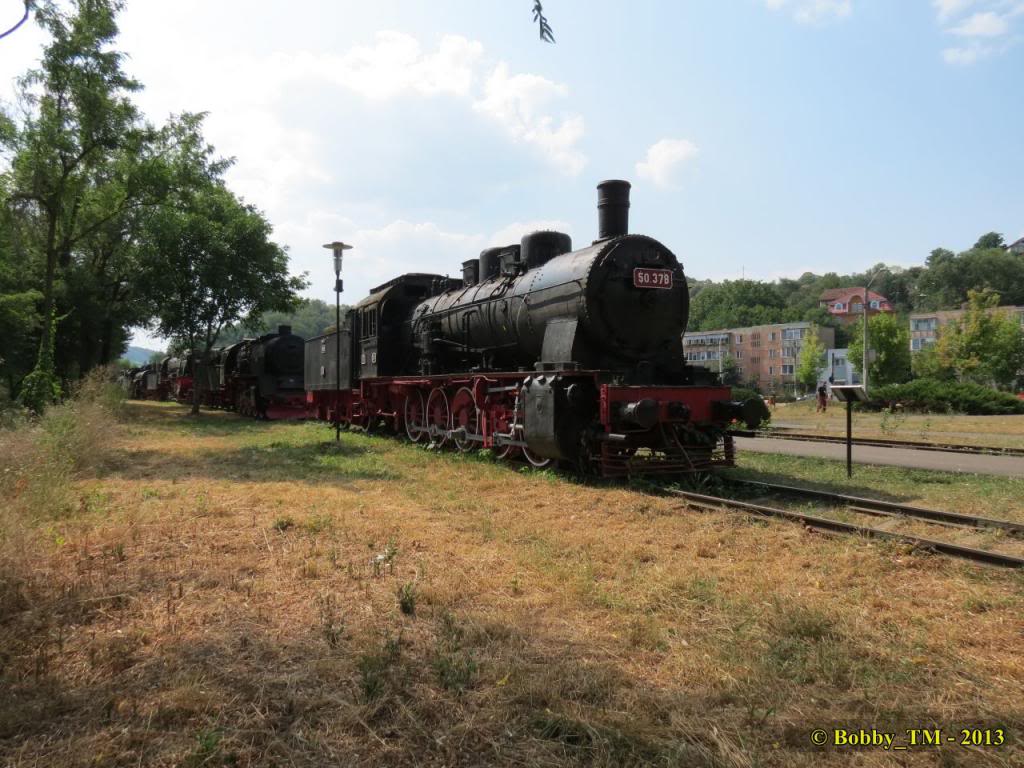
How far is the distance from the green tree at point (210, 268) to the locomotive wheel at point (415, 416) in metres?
17.1

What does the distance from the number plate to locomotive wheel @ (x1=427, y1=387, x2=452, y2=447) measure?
17.7 ft

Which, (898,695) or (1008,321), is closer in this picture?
(898,695)

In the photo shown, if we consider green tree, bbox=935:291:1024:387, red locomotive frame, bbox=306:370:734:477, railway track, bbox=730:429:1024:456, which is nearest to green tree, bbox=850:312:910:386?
green tree, bbox=935:291:1024:387

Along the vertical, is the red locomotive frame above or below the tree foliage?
below

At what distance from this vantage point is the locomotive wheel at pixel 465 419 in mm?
12555

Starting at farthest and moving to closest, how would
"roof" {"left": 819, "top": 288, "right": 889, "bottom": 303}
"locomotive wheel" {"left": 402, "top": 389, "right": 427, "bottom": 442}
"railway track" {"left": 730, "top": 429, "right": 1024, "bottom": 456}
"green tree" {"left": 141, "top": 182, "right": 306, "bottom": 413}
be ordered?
"roof" {"left": 819, "top": 288, "right": 889, "bottom": 303} < "green tree" {"left": 141, "top": 182, "right": 306, "bottom": 413} < "locomotive wheel" {"left": 402, "top": 389, "right": 427, "bottom": 442} < "railway track" {"left": 730, "top": 429, "right": 1024, "bottom": 456}

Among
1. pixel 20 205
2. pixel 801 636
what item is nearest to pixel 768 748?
pixel 801 636

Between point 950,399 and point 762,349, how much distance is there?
7141 centimetres

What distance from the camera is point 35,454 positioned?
825 centimetres

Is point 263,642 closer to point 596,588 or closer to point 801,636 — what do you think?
point 596,588

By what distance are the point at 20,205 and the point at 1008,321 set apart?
52.7m

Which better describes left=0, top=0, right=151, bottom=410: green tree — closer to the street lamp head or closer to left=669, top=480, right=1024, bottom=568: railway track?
the street lamp head

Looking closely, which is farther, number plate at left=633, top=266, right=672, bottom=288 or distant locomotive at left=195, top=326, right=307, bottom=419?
distant locomotive at left=195, top=326, right=307, bottom=419

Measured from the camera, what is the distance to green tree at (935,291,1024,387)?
39.3 metres
